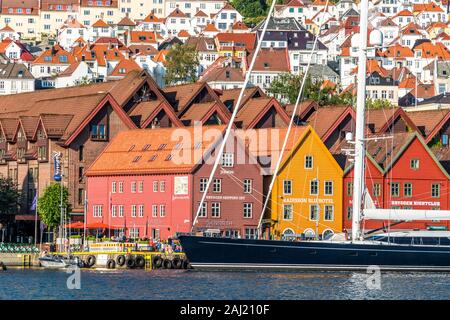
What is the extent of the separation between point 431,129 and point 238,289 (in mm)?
57463

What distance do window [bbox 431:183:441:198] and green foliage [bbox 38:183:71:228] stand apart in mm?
25929

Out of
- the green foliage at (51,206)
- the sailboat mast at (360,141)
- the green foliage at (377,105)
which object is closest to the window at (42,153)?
the green foliage at (51,206)

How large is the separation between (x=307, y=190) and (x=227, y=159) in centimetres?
625

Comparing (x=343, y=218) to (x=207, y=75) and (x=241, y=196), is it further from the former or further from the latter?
(x=207, y=75)

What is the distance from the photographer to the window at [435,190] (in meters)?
91.6

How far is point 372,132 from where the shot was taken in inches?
4109

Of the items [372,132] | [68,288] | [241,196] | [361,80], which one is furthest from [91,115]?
[68,288]

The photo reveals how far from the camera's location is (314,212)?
86562mm

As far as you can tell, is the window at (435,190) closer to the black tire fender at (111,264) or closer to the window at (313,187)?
the window at (313,187)

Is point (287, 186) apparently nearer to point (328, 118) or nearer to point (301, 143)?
point (301, 143)

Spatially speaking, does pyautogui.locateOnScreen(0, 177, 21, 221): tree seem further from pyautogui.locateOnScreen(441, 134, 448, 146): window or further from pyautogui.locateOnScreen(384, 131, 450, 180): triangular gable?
pyautogui.locateOnScreen(441, 134, 448, 146): window

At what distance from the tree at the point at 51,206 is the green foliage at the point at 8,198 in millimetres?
6995

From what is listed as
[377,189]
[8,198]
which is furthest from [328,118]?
[8,198]

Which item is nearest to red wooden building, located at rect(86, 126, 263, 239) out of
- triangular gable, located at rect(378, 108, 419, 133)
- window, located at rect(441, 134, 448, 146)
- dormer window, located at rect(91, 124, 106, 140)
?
dormer window, located at rect(91, 124, 106, 140)
